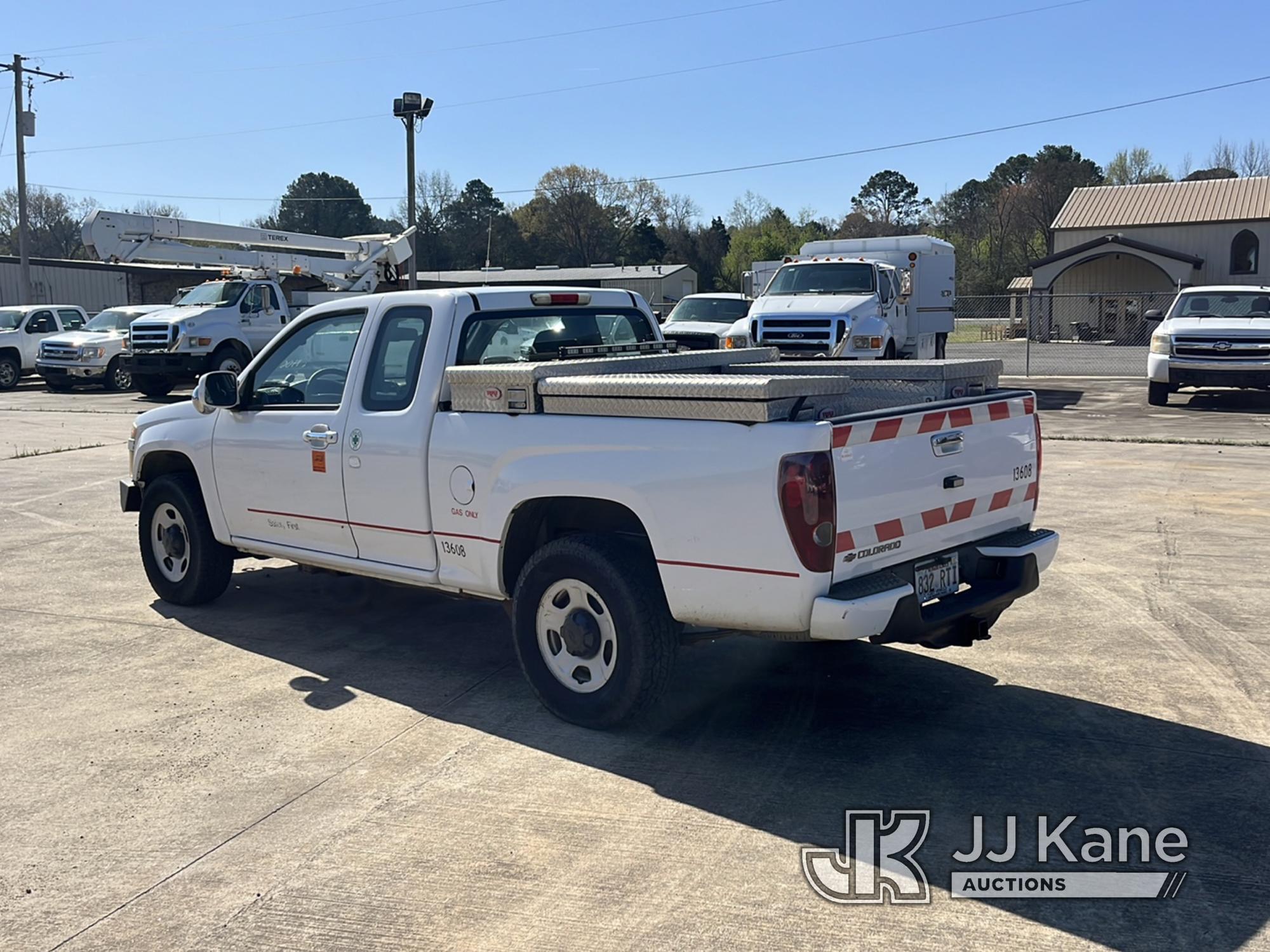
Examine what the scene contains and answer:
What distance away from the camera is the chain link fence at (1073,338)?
1131 inches

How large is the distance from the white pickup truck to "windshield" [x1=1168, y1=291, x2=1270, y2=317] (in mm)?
15255

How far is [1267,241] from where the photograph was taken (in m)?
44.0

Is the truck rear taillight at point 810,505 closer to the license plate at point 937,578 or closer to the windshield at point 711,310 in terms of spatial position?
the license plate at point 937,578

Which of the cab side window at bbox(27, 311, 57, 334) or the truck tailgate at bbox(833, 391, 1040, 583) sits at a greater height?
the cab side window at bbox(27, 311, 57, 334)

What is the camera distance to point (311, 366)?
653 centimetres

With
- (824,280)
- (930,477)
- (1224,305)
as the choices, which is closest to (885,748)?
(930,477)

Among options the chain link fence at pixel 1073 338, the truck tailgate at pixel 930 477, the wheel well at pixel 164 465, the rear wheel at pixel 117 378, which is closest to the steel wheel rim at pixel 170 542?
the wheel well at pixel 164 465

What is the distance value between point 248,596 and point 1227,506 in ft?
25.5

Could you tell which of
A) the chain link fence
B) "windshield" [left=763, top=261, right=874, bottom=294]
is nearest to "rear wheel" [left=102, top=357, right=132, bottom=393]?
"windshield" [left=763, top=261, right=874, bottom=294]

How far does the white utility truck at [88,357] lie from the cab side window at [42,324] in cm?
209

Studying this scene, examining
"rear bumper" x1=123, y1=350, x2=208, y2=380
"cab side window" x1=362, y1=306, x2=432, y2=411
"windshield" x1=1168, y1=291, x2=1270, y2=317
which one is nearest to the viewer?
"cab side window" x1=362, y1=306, x2=432, y2=411

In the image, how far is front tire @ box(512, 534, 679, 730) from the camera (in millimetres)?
4871

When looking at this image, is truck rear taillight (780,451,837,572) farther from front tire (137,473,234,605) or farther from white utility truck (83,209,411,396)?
white utility truck (83,209,411,396)

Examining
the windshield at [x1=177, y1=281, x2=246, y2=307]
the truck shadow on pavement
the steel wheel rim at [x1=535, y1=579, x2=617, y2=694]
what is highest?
the windshield at [x1=177, y1=281, x2=246, y2=307]
